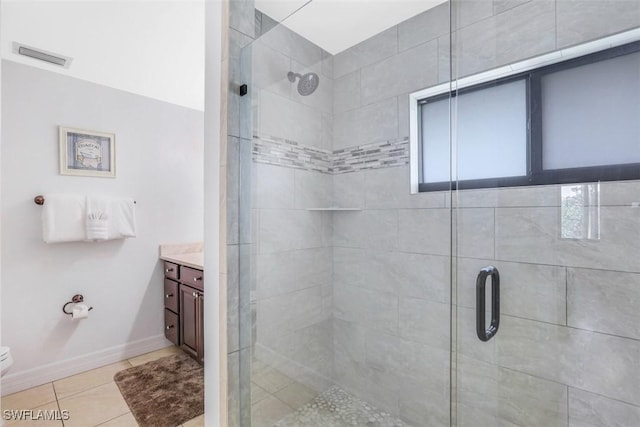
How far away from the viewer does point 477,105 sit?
1.47 metres

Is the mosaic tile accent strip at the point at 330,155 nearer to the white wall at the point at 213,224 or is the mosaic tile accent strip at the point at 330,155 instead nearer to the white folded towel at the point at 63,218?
the white wall at the point at 213,224

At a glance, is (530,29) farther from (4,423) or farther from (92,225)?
(4,423)

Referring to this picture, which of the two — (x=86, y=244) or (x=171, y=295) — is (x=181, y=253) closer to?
(x=171, y=295)

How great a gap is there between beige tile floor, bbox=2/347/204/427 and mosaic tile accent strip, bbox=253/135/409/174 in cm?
172

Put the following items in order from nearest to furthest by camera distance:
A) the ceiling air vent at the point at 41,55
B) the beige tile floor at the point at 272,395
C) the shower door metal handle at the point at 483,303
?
the shower door metal handle at the point at 483,303
the beige tile floor at the point at 272,395
the ceiling air vent at the point at 41,55

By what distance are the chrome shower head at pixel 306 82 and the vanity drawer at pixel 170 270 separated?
1998 millimetres

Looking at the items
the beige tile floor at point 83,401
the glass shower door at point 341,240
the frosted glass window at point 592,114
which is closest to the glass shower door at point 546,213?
the frosted glass window at point 592,114

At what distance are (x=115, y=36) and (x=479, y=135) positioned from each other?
2.30 m

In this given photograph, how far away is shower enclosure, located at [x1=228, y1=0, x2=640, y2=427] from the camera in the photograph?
120 centimetres

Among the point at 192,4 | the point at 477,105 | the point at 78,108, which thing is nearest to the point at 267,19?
the point at 192,4

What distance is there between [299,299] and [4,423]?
2.00 m

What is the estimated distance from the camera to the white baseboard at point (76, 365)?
2.14 meters

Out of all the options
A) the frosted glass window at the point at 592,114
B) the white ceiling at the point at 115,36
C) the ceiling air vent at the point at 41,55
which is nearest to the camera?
the frosted glass window at the point at 592,114

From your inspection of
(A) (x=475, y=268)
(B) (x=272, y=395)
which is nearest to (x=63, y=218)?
(B) (x=272, y=395)
